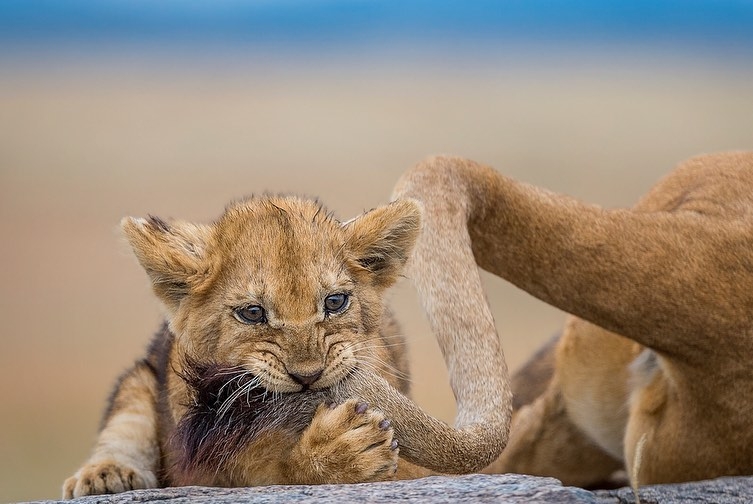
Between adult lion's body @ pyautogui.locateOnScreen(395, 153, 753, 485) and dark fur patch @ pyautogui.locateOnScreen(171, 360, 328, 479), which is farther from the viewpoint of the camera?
adult lion's body @ pyautogui.locateOnScreen(395, 153, 753, 485)

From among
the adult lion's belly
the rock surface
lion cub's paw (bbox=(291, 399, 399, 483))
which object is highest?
lion cub's paw (bbox=(291, 399, 399, 483))

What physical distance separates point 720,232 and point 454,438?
109cm

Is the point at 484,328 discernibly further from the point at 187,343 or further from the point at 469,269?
the point at 187,343

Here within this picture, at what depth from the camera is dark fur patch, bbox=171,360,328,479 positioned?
2.38m

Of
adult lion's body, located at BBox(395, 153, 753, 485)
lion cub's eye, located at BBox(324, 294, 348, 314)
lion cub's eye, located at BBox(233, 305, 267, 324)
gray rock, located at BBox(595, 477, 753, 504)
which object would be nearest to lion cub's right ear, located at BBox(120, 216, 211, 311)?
lion cub's eye, located at BBox(233, 305, 267, 324)

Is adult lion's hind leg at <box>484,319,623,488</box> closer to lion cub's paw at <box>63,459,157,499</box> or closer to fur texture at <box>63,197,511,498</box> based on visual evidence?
fur texture at <box>63,197,511,498</box>

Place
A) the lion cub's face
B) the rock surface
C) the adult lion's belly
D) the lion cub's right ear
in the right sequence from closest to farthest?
1. the rock surface
2. the lion cub's face
3. the lion cub's right ear
4. the adult lion's belly

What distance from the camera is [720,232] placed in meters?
3.20

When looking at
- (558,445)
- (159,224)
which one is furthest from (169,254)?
(558,445)

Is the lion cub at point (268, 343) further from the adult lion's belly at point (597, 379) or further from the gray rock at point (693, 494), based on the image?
the adult lion's belly at point (597, 379)

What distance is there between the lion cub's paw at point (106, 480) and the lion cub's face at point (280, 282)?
334mm

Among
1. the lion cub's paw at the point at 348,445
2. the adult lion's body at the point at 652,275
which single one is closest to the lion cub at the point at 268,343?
the lion cub's paw at the point at 348,445

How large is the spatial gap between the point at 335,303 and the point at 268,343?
0.18m

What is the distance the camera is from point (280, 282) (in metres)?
2.50
